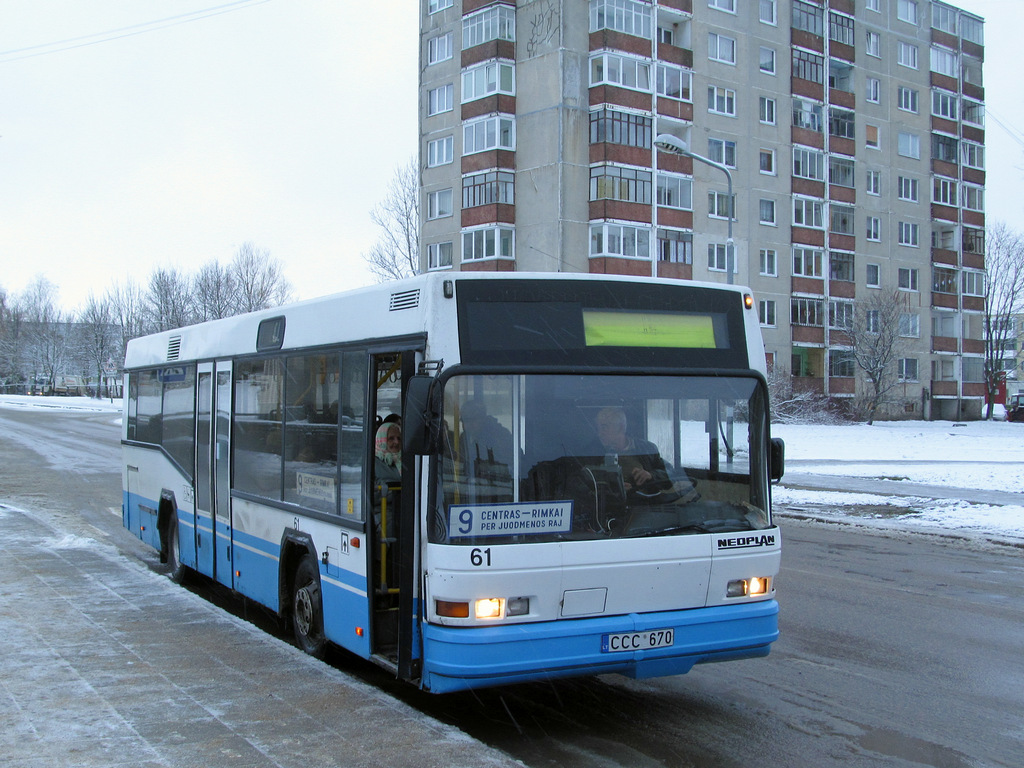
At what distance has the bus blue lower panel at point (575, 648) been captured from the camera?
5.34m

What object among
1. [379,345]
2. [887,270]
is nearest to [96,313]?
[887,270]

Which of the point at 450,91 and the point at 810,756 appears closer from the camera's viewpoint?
the point at 810,756

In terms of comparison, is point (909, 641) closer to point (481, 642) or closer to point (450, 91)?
point (481, 642)

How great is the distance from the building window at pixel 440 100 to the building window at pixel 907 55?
3039 cm

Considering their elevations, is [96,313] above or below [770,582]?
above

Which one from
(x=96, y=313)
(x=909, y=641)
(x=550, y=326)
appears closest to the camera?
(x=550, y=326)

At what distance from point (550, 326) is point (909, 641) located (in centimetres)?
436

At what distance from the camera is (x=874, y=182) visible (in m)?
64.2

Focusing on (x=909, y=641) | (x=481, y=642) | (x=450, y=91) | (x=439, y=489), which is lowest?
(x=909, y=641)

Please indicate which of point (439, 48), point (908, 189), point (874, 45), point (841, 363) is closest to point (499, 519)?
point (439, 48)

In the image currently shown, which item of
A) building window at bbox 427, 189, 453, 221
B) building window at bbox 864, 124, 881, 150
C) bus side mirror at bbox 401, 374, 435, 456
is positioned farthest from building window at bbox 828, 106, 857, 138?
bus side mirror at bbox 401, 374, 435, 456

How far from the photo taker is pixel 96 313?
9100 cm

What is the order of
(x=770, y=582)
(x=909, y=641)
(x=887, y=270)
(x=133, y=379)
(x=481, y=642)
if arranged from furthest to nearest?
(x=887, y=270), (x=133, y=379), (x=909, y=641), (x=770, y=582), (x=481, y=642)

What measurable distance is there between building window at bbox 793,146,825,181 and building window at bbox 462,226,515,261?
18810mm
